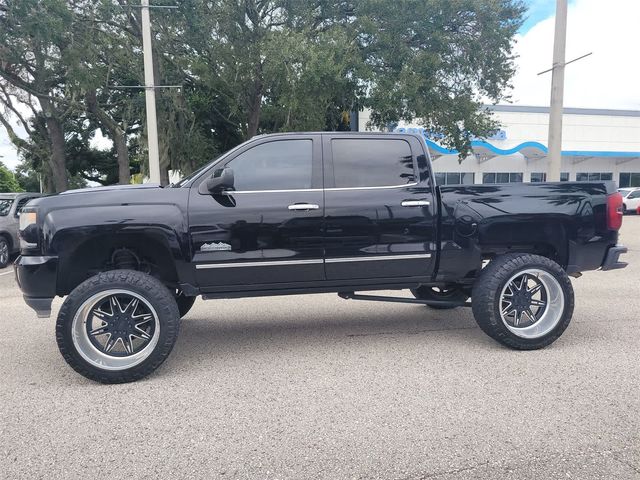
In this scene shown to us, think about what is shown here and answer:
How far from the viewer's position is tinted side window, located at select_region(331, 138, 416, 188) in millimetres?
4500

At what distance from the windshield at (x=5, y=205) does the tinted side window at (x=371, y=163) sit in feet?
30.3

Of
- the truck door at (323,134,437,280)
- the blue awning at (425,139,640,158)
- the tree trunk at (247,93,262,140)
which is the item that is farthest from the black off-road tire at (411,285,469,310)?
the blue awning at (425,139,640,158)

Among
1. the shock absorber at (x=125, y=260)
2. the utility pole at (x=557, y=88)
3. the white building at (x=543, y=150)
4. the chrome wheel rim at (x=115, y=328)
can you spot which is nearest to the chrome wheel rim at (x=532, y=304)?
the chrome wheel rim at (x=115, y=328)

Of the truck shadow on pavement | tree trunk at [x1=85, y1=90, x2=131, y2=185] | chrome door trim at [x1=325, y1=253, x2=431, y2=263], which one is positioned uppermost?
tree trunk at [x1=85, y1=90, x2=131, y2=185]

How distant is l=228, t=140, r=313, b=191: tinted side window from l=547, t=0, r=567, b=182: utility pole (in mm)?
7952

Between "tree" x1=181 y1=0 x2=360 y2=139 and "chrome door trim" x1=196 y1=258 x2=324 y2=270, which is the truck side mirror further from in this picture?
"tree" x1=181 y1=0 x2=360 y2=139

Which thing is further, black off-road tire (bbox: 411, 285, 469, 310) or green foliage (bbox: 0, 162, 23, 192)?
green foliage (bbox: 0, 162, 23, 192)

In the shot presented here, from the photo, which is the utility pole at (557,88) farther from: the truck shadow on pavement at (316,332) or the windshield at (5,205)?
the windshield at (5,205)

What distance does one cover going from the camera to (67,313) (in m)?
3.87

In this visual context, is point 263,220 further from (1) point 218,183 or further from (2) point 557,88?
(2) point 557,88

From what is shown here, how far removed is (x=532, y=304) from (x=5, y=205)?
437 inches

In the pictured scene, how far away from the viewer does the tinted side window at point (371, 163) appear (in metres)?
4.50

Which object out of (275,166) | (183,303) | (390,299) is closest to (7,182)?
(183,303)

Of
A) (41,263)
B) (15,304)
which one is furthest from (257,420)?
(15,304)
